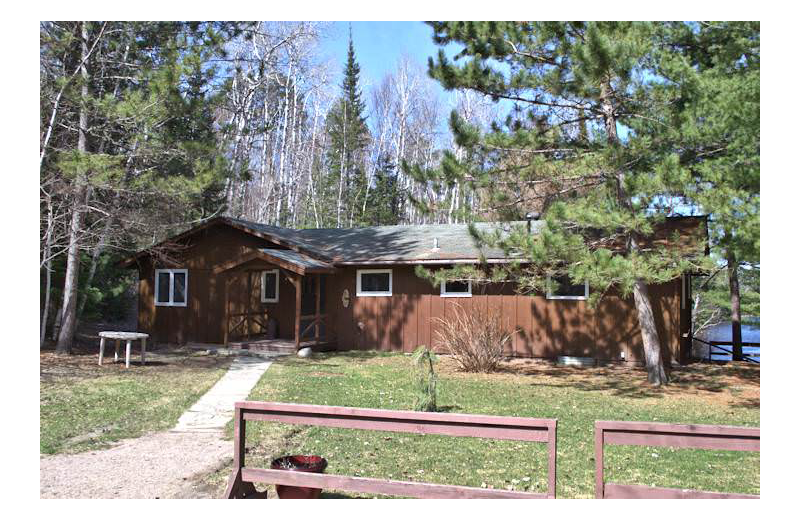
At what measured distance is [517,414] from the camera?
873 centimetres

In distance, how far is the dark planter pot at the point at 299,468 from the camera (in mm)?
4645

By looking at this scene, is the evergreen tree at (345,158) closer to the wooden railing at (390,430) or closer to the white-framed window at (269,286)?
Result: the white-framed window at (269,286)

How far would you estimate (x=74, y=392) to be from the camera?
32.8ft

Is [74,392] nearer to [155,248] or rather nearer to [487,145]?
[155,248]

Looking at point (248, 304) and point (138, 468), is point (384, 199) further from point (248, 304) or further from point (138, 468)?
point (138, 468)

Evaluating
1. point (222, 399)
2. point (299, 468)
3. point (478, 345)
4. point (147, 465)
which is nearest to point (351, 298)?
point (478, 345)

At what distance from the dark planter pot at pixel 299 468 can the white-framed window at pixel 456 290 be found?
434 inches

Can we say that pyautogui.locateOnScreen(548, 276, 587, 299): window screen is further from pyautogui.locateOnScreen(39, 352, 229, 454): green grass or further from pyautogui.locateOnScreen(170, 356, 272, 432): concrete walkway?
pyautogui.locateOnScreen(39, 352, 229, 454): green grass

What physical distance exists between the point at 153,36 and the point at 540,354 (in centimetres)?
1220

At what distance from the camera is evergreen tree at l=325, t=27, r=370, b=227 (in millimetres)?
36500

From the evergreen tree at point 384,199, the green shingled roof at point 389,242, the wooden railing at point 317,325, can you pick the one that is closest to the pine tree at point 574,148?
the green shingled roof at point 389,242

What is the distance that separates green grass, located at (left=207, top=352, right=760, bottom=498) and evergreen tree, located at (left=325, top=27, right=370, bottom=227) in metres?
21.9

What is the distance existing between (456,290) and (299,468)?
11.5 meters
